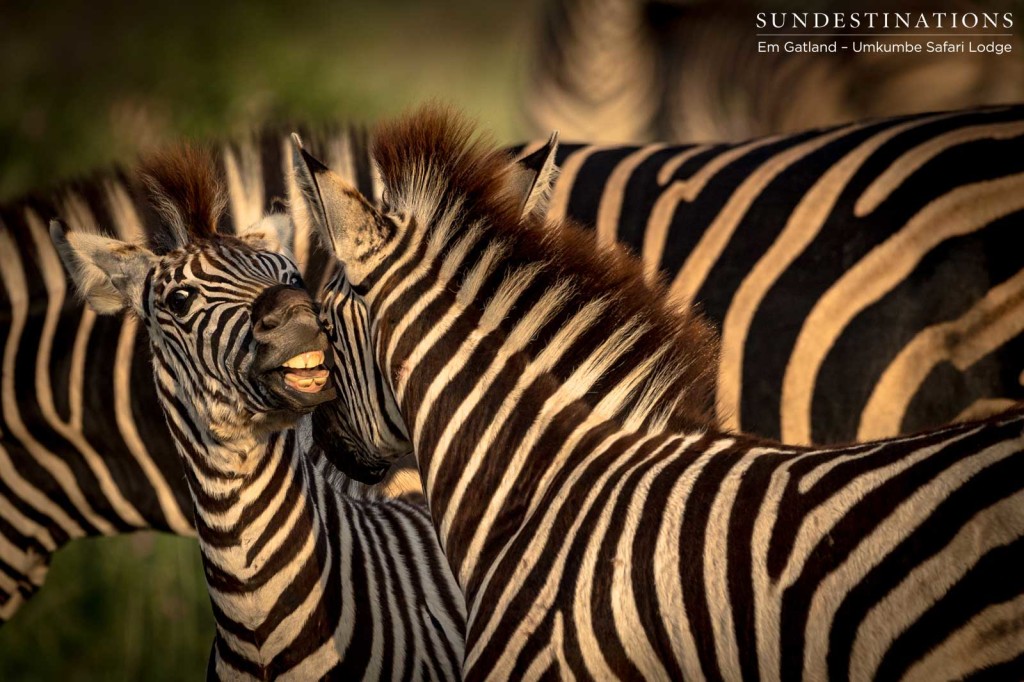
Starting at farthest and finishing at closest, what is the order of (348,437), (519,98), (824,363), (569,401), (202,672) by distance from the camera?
(519,98) → (202,672) → (824,363) → (348,437) → (569,401)

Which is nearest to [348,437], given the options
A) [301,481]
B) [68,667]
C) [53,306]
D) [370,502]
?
[301,481]

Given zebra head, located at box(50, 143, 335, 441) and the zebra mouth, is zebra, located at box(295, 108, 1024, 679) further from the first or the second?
zebra head, located at box(50, 143, 335, 441)

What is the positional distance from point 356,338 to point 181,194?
894 millimetres

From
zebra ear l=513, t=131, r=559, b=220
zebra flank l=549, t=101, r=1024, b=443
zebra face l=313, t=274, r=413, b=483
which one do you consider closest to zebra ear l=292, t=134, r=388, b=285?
zebra face l=313, t=274, r=413, b=483

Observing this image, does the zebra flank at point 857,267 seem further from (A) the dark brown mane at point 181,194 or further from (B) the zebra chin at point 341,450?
(A) the dark brown mane at point 181,194

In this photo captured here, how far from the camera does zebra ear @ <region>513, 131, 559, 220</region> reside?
3531mm

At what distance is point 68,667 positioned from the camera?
7.00 m

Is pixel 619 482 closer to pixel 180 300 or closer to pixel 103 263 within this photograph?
pixel 180 300

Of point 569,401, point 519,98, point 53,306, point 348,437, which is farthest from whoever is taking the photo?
point 519,98

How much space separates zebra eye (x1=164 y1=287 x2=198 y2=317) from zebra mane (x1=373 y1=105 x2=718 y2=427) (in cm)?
70

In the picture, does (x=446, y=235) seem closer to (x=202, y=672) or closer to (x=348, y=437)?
(x=348, y=437)

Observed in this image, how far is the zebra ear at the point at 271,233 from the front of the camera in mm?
3973

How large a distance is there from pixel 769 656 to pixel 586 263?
119 cm

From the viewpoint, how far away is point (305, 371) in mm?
3475
